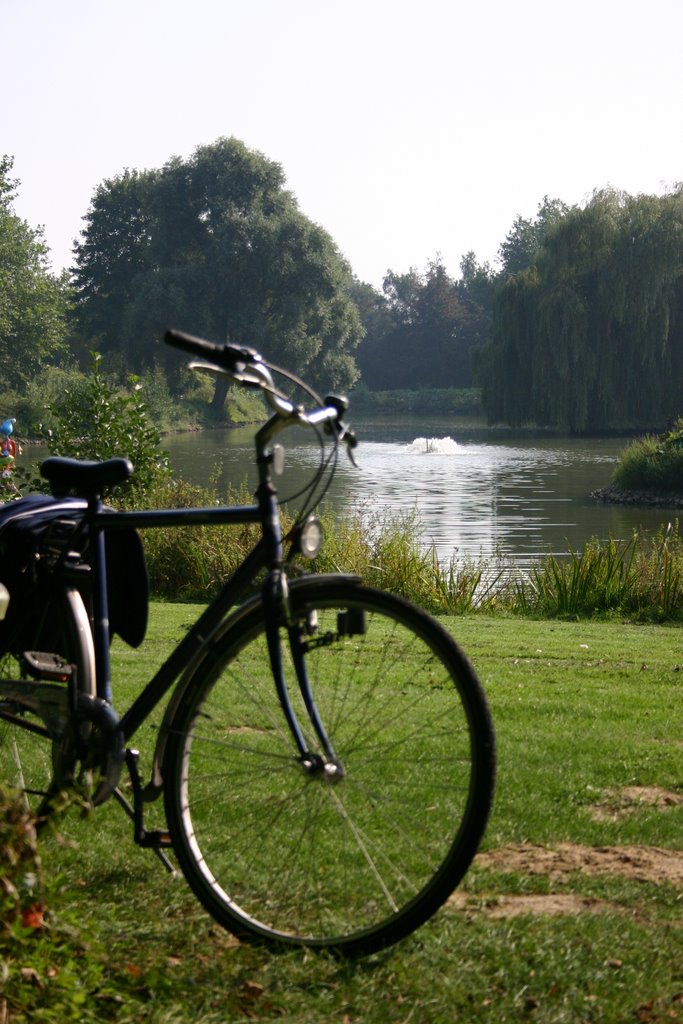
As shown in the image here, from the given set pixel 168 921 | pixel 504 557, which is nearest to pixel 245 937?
pixel 168 921

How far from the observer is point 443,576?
13648 millimetres


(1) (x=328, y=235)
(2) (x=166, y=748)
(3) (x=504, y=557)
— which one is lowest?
(3) (x=504, y=557)

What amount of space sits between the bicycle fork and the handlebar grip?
459mm

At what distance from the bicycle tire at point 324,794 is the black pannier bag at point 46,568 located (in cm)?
39

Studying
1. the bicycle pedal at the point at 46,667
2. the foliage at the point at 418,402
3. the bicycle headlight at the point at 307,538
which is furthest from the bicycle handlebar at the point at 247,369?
the foliage at the point at 418,402

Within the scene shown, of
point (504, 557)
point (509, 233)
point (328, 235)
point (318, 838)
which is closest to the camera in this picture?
point (318, 838)

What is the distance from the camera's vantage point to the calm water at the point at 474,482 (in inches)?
879

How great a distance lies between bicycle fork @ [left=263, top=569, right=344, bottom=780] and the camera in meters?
2.74

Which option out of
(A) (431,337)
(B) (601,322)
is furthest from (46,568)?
(A) (431,337)

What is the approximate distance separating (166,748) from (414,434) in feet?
177

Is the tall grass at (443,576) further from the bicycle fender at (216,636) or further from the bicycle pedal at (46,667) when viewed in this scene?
the bicycle fender at (216,636)

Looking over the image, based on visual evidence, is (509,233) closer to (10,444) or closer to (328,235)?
(328,235)

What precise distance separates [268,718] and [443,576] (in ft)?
34.9

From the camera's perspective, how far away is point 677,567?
1328 centimetres
